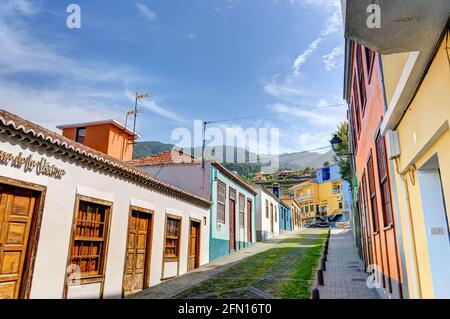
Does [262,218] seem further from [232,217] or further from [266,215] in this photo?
[232,217]

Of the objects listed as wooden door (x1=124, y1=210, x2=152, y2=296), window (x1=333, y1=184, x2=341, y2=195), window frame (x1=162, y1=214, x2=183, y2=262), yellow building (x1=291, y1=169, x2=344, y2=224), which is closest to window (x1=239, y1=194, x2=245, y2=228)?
window frame (x1=162, y1=214, x2=183, y2=262)

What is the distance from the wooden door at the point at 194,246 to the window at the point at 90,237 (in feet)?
19.6

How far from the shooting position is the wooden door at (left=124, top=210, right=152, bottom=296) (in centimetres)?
1004

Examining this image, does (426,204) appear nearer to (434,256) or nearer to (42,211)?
(434,256)

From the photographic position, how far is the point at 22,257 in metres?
6.50

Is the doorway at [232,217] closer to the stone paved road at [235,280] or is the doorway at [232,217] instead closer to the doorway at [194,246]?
the stone paved road at [235,280]

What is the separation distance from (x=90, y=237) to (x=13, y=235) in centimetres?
223

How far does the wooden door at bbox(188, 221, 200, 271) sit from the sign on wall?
8.01 m

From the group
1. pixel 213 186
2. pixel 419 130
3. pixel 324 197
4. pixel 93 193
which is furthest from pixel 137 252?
pixel 324 197

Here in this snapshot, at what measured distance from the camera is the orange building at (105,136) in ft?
54.9

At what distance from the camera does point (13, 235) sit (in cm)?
634

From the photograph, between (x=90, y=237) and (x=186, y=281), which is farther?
(x=186, y=281)

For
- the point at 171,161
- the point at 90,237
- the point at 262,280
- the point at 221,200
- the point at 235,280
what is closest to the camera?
the point at 90,237

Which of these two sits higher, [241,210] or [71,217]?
[241,210]
